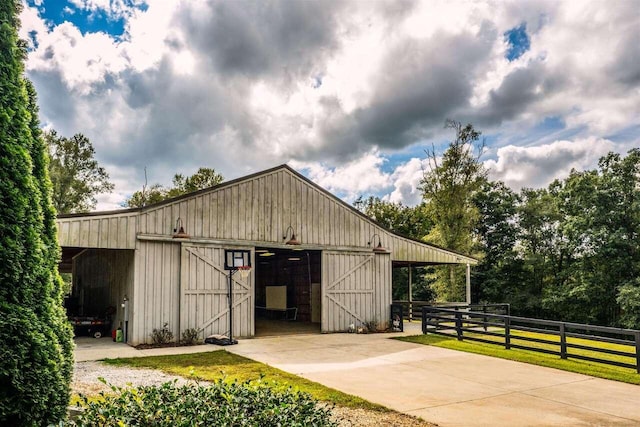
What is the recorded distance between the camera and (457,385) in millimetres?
6863

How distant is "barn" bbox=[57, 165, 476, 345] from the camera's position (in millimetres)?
10484

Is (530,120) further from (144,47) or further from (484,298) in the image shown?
(144,47)

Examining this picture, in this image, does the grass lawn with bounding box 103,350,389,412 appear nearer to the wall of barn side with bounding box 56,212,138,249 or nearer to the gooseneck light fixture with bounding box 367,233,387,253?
the wall of barn side with bounding box 56,212,138,249

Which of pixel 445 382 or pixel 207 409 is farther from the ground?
pixel 207 409

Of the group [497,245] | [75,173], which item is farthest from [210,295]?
[75,173]

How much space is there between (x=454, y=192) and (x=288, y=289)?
1224 cm

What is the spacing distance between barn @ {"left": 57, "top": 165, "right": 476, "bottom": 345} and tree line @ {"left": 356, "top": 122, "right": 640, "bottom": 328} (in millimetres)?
10125

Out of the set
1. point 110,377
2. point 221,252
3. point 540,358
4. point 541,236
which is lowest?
point 540,358

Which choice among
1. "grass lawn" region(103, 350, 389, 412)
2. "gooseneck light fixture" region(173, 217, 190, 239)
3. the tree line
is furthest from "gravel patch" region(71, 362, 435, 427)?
the tree line

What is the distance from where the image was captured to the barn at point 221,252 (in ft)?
34.4

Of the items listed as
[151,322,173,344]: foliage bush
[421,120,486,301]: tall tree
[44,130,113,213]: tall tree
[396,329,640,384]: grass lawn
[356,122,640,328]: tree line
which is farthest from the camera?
[44,130,113,213]: tall tree

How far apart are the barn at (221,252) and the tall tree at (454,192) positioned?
9647mm

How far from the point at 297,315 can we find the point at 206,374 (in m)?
11.5

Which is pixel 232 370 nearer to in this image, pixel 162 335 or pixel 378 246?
pixel 162 335
